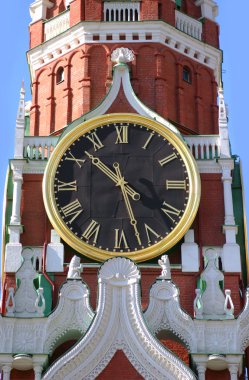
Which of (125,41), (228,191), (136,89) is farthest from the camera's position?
(125,41)

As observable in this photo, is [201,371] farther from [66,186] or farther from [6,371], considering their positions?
[66,186]

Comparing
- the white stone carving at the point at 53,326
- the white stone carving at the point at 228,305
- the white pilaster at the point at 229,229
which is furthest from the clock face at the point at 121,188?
the white stone carving at the point at 228,305

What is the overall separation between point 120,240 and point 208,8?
6281 mm

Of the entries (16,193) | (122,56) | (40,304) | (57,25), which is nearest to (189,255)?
(40,304)

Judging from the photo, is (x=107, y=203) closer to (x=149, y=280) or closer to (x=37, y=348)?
(x=149, y=280)

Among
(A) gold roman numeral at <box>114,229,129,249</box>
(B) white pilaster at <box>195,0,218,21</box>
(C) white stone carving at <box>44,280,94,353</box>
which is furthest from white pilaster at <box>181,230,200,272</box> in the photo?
(B) white pilaster at <box>195,0,218,21</box>

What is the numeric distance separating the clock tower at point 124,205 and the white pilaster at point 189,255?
0.02 m

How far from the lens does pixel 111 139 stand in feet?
88.9

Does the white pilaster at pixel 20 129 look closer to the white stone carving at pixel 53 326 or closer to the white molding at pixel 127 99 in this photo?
the white molding at pixel 127 99

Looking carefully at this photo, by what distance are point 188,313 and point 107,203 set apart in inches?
97.3

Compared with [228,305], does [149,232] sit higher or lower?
higher

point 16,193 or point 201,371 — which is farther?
point 16,193

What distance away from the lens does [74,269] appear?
25.0 meters

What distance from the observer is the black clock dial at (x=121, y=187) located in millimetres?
26094
